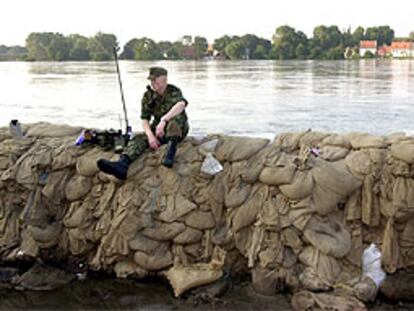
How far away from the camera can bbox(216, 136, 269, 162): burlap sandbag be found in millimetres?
5578

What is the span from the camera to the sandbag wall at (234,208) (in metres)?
5.12

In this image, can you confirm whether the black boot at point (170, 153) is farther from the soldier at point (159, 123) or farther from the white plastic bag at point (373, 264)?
the white plastic bag at point (373, 264)

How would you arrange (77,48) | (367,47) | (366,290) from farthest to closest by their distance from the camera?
(367,47) < (77,48) < (366,290)

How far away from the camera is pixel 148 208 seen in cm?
556

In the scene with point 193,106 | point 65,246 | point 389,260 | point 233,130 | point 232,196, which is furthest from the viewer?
point 193,106

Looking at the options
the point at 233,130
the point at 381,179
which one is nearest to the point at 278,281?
the point at 381,179

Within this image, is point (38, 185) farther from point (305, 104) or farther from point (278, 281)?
point (305, 104)

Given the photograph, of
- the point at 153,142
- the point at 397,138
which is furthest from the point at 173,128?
the point at 397,138

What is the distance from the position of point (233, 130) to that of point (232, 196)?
6.27 m

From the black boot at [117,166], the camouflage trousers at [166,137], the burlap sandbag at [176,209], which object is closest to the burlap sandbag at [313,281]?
the burlap sandbag at [176,209]

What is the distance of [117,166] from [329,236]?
2082 millimetres

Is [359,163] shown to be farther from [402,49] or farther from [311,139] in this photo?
[402,49]

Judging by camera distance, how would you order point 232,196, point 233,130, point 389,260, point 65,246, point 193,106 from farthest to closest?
point 193,106, point 233,130, point 65,246, point 232,196, point 389,260

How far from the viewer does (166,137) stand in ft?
19.0
